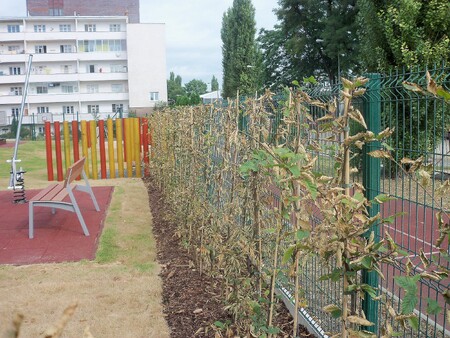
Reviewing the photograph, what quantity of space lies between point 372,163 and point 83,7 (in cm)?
6950

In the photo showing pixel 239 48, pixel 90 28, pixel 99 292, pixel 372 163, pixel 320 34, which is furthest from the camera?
pixel 90 28

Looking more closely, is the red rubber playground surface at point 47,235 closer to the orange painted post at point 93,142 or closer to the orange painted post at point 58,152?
the orange painted post at point 58,152

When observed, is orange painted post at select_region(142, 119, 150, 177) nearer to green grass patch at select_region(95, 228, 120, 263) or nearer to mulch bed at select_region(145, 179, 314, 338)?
green grass patch at select_region(95, 228, 120, 263)

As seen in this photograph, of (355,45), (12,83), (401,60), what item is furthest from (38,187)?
(12,83)

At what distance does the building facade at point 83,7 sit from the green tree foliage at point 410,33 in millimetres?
57859

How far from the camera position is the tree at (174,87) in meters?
101

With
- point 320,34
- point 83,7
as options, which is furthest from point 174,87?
point 320,34

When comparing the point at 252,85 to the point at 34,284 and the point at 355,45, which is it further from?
the point at 34,284

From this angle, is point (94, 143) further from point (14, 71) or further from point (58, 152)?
point (14, 71)

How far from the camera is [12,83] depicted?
57.7 meters

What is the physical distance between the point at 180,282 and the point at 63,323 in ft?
14.4

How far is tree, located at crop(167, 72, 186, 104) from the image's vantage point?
101375 mm

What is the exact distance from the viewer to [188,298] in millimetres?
4590

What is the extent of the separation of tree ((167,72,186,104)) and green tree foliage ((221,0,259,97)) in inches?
1733
